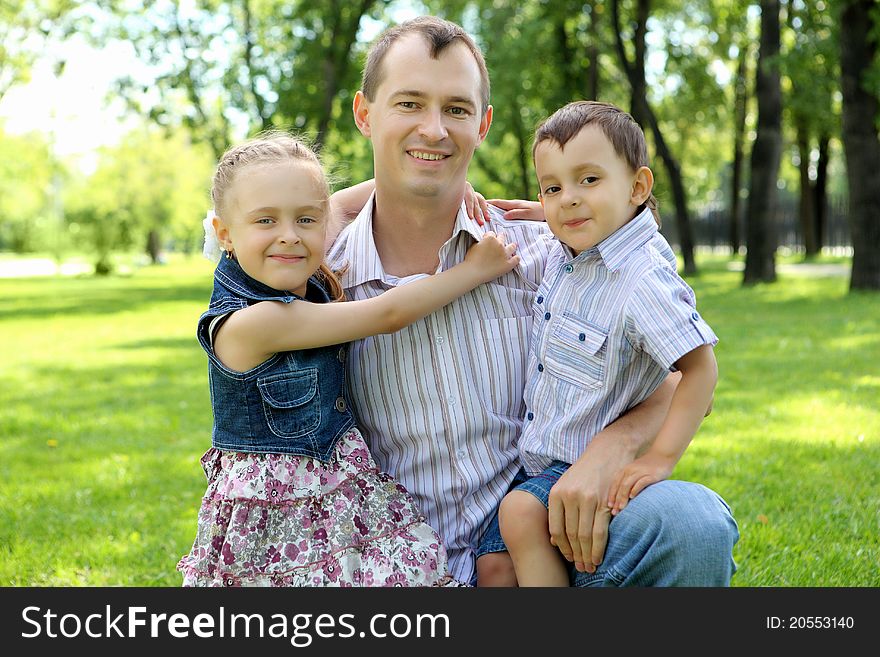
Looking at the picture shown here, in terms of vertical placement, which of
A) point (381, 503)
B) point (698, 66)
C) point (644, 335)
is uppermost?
point (698, 66)

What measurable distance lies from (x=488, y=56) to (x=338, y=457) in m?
22.4

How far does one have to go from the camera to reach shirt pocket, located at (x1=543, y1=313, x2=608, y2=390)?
2777 millimetres

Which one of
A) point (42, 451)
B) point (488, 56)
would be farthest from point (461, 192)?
point (488, 56)

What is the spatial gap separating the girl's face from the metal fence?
3284 cm

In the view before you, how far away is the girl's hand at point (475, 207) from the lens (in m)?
3.25

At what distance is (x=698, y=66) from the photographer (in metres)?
24.4

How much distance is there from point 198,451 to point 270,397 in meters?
4.78

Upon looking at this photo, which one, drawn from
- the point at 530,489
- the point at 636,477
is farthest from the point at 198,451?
the point at 636,477

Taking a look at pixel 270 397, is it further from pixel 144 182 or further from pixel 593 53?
pixel 144 182

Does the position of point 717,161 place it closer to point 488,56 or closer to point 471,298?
point 488,56

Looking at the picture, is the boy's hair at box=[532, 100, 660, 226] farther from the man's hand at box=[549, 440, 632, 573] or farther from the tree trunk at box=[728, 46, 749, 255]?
the tree trunk at box=[728, 46, 749, 255]

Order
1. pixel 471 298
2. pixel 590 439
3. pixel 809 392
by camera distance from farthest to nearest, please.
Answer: pixel 809 392 → pixel 471 298 → pixel 590 439

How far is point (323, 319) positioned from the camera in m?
2.76

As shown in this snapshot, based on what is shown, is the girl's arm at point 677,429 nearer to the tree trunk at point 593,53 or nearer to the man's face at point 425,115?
the man's face at point 425,115
